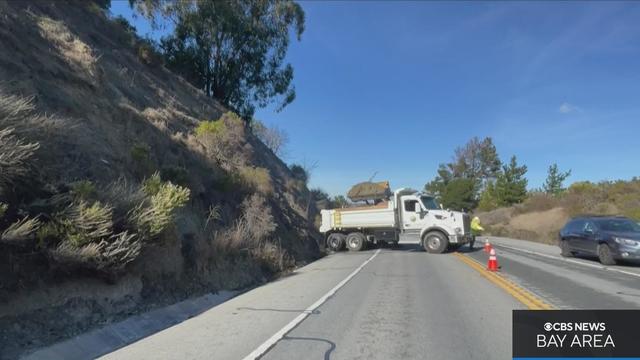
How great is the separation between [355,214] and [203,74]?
16.7 metres

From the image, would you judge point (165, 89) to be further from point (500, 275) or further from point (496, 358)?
point (496, 358)

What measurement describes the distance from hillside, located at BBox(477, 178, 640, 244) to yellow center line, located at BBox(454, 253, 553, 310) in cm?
2046

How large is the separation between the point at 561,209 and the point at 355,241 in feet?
94.9

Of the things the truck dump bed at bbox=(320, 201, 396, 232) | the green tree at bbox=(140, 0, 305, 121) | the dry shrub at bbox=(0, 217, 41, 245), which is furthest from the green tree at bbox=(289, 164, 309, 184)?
the dry shrub at bbox=(0, 217, 41, 245)

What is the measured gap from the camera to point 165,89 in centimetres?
2898

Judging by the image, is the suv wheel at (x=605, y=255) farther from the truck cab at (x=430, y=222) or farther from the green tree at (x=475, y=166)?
the green tree at (x=475, y=166)

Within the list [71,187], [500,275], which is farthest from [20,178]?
[500,275]

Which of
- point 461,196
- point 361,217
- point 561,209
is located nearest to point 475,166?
point 461,196

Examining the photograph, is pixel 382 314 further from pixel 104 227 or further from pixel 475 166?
pixel 475 166

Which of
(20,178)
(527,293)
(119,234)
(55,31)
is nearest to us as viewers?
(20,178)

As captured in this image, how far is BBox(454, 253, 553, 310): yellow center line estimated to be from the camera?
963 cm

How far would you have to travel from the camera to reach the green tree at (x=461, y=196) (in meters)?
76.6

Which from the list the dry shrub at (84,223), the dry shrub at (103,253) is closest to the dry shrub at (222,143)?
the dry shrub at (103,253)

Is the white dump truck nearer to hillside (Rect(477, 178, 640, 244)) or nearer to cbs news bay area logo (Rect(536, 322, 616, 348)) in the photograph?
hillside (Rect(477, 178, 640, 244))
